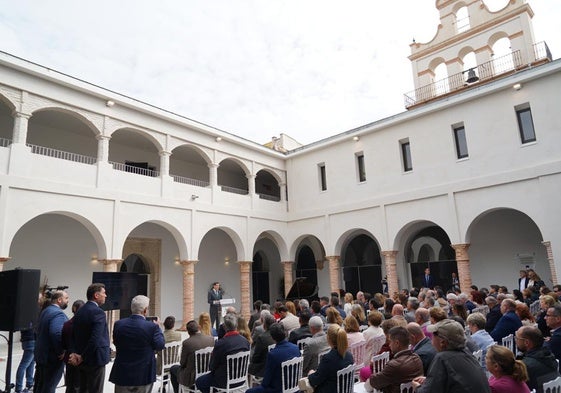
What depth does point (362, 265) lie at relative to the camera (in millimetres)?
18000

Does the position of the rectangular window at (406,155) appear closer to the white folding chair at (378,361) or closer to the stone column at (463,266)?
the stone column at (463,266)

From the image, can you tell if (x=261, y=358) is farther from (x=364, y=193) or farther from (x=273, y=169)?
(x=273, y=169)

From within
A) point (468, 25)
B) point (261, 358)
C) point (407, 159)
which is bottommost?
point (261, 358)

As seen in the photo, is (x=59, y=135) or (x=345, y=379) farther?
(x=59, y=135)

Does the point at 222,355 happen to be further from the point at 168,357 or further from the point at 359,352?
the point at 359,352

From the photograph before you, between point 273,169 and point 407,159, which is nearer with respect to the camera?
point 407,159

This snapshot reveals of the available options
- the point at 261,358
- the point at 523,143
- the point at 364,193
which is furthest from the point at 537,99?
the point at 261,358

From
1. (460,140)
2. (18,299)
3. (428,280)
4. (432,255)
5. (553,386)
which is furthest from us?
(432,255)

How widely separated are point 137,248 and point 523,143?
13.7 m

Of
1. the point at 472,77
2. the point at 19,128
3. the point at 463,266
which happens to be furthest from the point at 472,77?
the point at 19,128

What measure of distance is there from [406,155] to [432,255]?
4160 millimetres

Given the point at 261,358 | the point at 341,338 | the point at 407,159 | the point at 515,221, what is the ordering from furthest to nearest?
the point at 407,159 → the point at 515,221 → the point at 261,358 → the point at 341,338

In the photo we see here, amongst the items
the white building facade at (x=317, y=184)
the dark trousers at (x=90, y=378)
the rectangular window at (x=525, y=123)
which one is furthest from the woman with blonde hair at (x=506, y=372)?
the rectangular window at (x=525, y=123)

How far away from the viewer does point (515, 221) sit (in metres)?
14.0
